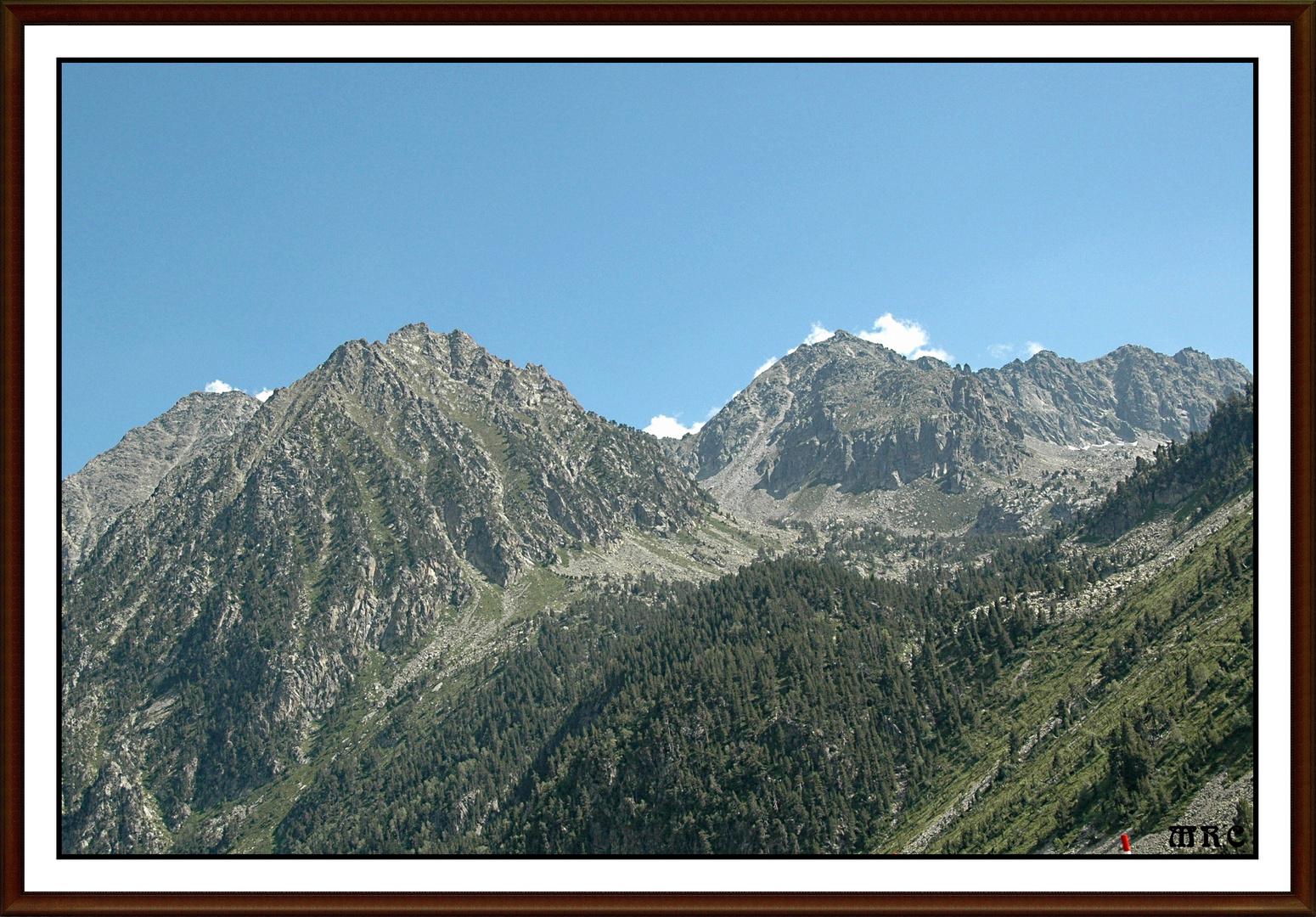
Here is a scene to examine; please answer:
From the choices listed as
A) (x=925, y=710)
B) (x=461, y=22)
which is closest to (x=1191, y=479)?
(x=925, y=710)

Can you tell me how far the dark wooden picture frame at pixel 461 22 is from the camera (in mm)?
14234

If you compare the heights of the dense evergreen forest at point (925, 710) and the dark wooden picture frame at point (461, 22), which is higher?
the dark wooden picture frame at point (461, 22)

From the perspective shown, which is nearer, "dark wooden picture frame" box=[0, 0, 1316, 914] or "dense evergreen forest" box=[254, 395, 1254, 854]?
"dark wooden picture frame" box=[0, 0, 1316, 914]

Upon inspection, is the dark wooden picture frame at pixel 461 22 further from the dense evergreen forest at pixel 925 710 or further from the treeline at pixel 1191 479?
the treeline at pixel 1191 479

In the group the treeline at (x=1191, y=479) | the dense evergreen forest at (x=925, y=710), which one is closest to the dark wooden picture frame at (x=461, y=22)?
the dense evergreen forest at (x=925, y=710)

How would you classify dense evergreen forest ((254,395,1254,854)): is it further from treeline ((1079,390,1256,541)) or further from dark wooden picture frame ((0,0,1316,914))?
dark wooden picture frame ((0,0,1316,914))

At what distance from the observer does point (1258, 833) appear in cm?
1448

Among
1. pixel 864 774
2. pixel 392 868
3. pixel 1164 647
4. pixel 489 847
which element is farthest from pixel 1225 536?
pixel 489 847

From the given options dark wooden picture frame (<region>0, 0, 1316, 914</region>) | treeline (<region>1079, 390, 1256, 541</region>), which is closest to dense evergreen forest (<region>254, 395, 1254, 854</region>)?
Answer: treeline (<region>1079, 390, 1256, 541</region>)

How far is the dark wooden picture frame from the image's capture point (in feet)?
46.7

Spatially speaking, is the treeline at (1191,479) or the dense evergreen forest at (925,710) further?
the treeline at (1191,479)

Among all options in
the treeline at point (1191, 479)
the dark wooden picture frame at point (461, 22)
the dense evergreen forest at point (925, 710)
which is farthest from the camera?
the treeline at point (1191, 479)

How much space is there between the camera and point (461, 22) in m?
15.0
